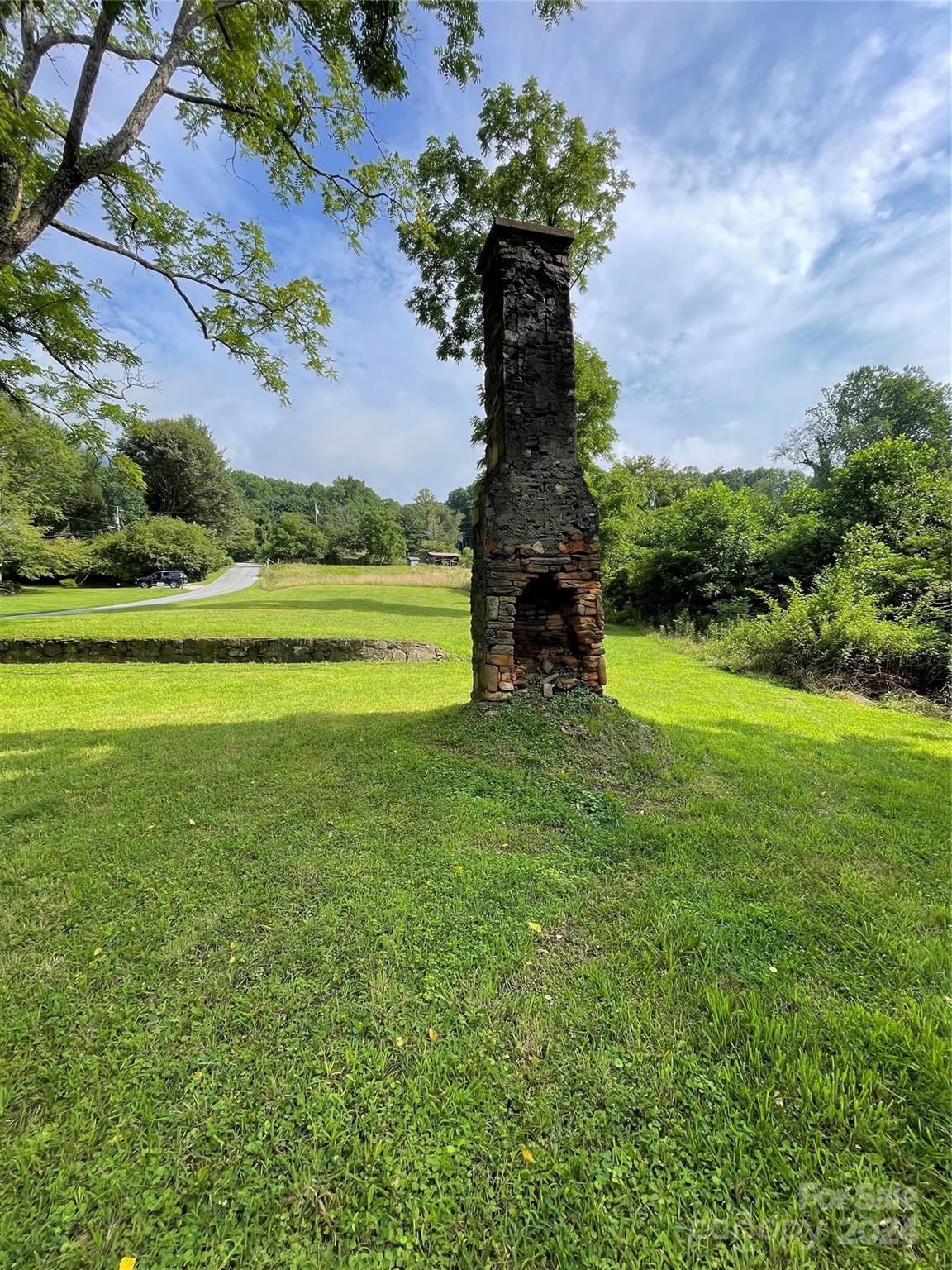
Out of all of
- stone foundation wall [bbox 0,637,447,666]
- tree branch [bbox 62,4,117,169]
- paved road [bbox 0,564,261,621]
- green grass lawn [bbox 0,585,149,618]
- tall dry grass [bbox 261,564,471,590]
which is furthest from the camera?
tall dry grass [bbox 261,564,471,590]

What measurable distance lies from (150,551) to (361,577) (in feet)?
50.4

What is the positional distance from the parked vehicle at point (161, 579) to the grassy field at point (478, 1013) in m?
33.6

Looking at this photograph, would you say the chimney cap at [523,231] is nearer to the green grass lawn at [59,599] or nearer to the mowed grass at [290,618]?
the mowed grass at [290,618]

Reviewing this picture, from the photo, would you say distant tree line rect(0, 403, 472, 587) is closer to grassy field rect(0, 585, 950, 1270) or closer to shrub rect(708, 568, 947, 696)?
grassy field rect(0, 585, 950, 1270)

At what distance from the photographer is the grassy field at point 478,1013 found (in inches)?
50.9

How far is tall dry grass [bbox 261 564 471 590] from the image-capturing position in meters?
30.7

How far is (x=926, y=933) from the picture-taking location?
235 cm

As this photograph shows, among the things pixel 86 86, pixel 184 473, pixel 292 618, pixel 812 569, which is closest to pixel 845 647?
pixel 812 569

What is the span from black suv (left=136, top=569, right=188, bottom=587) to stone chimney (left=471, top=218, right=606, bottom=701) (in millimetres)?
34701

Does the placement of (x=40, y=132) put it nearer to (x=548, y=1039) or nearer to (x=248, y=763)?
(x=248, y=763)

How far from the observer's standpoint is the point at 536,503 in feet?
15.0

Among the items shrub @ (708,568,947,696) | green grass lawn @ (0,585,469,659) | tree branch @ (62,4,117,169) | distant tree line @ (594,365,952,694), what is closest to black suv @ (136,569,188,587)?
green grass lawn @ (0,585,469,659)

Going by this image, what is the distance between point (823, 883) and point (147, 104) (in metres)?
9.59

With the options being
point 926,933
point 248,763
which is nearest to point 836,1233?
point 926,933
